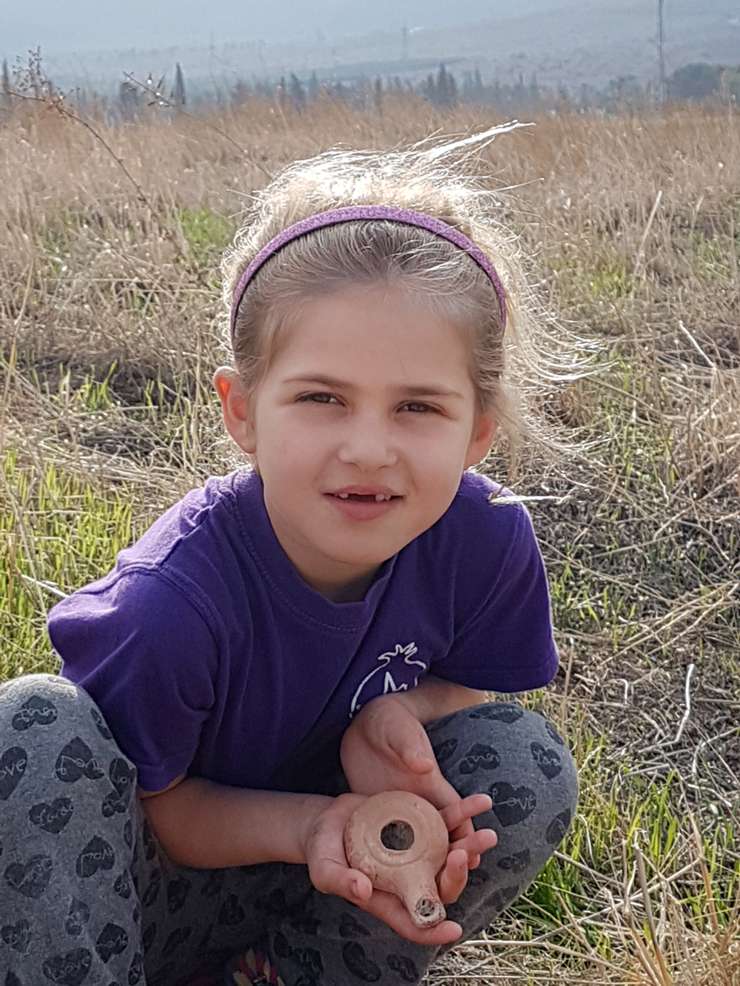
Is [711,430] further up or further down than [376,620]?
further down

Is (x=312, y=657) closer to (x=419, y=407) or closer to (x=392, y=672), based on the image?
(x=392, y=672)

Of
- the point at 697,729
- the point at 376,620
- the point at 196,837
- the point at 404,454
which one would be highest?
the point at 404,454

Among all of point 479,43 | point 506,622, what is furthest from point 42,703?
point 479,43

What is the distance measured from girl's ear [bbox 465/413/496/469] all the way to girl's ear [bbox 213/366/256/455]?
24cm

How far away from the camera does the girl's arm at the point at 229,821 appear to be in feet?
4.43

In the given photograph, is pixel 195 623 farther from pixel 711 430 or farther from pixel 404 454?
pixel 711 430

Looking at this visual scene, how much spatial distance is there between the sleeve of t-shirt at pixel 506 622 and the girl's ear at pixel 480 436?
0.09 m

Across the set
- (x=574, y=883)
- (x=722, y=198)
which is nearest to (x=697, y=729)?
(x=574, y=883)

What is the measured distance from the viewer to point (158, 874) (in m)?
1.41

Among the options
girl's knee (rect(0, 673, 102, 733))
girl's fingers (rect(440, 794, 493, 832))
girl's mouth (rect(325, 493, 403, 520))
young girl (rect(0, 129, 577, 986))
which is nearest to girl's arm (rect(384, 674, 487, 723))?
young girl (rect(0, 129, 577, 986))

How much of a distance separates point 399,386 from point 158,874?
1.95ft

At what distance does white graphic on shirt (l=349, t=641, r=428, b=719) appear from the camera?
1459 mm

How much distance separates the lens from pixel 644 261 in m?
3.97

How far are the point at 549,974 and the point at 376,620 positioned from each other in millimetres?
478
